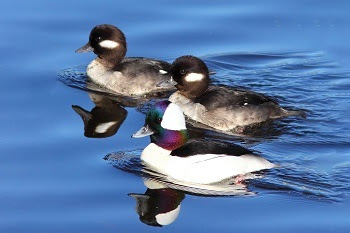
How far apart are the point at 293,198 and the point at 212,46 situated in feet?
18.0

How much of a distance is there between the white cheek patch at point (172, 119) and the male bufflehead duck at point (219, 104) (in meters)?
1.85

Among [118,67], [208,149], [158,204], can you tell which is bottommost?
[158,204]

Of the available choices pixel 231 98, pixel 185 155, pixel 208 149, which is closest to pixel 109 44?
pixel 231 98

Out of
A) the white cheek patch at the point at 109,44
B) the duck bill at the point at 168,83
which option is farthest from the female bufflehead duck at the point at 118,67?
the duck bill at the point at 168,83

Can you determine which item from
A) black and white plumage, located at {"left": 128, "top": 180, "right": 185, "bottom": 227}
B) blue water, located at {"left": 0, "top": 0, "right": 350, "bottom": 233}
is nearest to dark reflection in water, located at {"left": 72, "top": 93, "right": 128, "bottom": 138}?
blue water, located at {"left": 0, "top": 0, "right": 350, "bottom": 233}

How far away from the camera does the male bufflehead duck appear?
47.8 feet

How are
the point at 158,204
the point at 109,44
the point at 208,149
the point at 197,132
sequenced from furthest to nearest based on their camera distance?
1. the point at 109,44
2. the point at 197,132
3. the point at 208,149
4. the point at 158,204

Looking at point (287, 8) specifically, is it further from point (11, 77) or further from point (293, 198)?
point (293, 198)

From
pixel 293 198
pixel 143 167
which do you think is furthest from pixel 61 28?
pixel 293 198

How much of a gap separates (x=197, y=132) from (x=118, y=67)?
7.75 ft

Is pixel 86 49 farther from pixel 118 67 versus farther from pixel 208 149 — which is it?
pixel 208 149

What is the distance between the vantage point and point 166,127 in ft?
41.9

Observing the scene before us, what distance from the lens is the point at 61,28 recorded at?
684 inches

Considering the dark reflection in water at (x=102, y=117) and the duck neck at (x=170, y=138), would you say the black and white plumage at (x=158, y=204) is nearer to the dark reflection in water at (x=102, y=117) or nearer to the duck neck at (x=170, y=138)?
the duck neck at (x=170, y=138)
